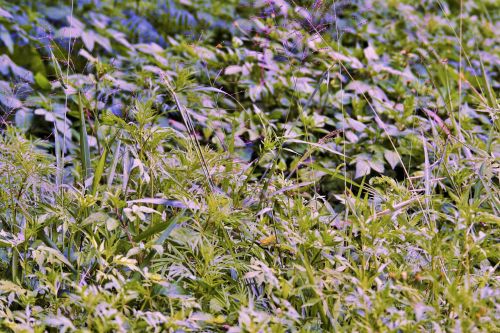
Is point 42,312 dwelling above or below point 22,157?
below

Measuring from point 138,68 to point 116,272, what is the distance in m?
1.73

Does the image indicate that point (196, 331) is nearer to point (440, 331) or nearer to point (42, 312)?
point (42, 312)

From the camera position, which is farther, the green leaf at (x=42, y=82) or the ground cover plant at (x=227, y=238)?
the green leaf at (x=42, y=82)

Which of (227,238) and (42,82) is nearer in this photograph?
(227,238)

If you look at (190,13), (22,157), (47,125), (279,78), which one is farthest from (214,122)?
(190,13)

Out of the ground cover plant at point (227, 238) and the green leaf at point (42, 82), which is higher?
the ground cover plant at point (227, 238)

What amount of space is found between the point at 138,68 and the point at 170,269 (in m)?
1.69

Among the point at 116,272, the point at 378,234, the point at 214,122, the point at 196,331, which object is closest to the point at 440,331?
the point at 378,234

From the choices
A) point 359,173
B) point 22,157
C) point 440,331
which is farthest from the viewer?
point 359,173

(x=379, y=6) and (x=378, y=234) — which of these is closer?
(x=378, y=234)

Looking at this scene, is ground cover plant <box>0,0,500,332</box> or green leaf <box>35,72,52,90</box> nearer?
ground cover plant <box>0,0,500,332</box>

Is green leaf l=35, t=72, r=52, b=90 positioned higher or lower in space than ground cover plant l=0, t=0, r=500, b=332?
lower

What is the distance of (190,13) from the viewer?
13.4ft

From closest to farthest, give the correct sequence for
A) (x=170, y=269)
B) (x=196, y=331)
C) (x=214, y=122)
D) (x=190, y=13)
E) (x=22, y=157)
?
(x=196, y=331), (x=170, y=269), (x=22, y=157), (x=214, y=122), (x=190, y=13)
